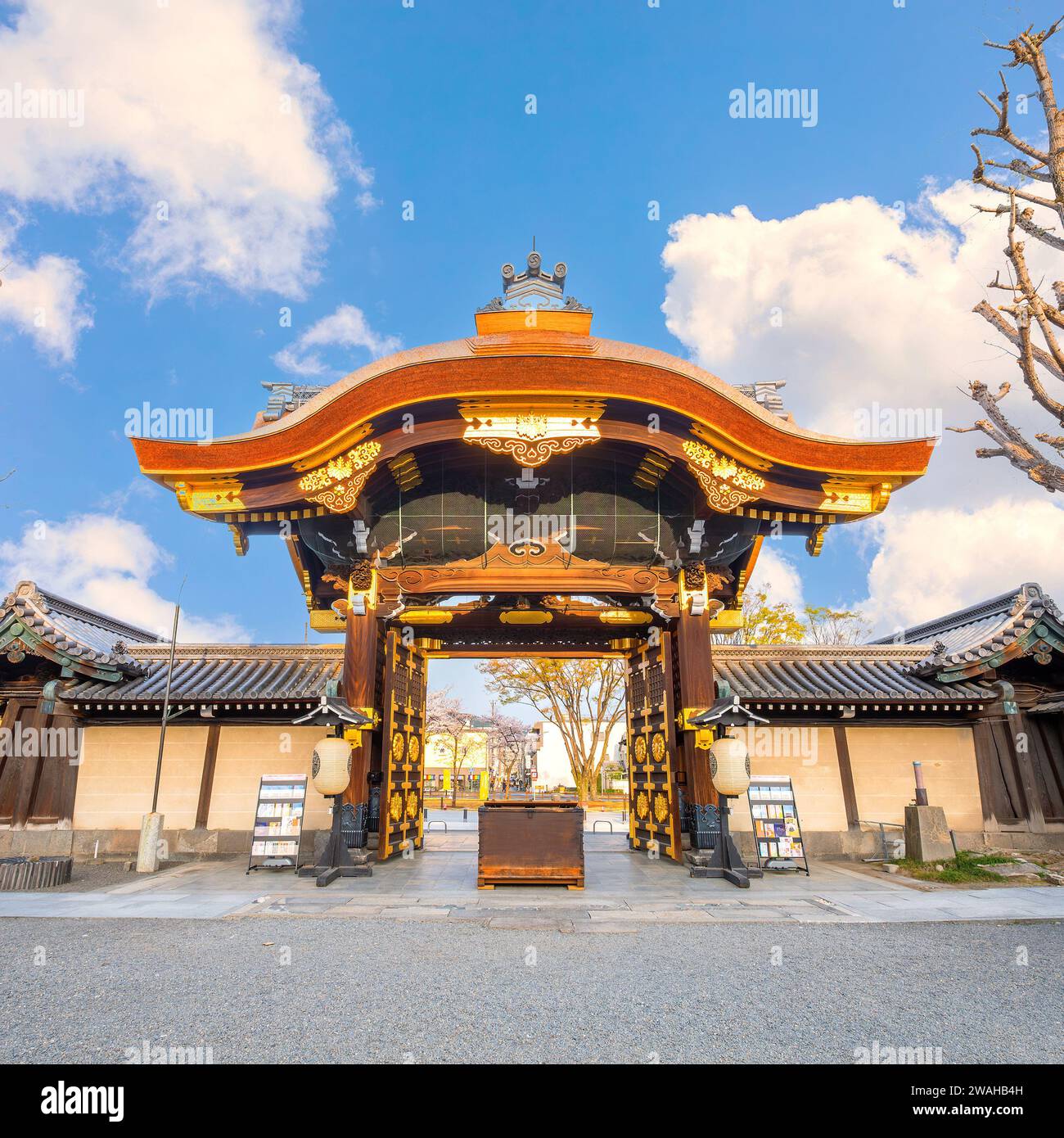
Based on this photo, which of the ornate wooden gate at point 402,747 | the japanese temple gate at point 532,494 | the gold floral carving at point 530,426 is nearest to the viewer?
the japanese temple gate at point 532,494

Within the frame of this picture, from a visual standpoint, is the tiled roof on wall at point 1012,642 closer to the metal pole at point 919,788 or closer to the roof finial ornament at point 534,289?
the metal pole at point 919,788

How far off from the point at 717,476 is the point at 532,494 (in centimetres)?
341

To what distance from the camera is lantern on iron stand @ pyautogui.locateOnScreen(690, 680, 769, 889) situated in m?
10.4

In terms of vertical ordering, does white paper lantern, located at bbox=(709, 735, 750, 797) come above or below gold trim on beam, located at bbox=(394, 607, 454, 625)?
below

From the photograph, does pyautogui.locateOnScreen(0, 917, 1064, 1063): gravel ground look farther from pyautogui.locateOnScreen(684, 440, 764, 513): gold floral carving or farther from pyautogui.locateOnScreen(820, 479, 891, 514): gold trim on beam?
pyautogui.locateOnScreen(820, 479, 891, 514): gold trim on beam

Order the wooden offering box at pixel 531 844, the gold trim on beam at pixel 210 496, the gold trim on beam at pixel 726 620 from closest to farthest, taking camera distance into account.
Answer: the wooden offering box at pixel 531 844
the gold trim on beam at pixel 210 496
the gold trim on beam at pixel 726 620

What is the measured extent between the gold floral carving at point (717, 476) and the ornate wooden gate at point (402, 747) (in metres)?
6.30

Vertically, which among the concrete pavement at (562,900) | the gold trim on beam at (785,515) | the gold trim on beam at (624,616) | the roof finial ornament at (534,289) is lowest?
the concrete pavement at (562,900)

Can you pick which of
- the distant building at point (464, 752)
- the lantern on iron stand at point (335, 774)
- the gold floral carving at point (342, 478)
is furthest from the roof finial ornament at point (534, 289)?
the distant building at point (464, 752)

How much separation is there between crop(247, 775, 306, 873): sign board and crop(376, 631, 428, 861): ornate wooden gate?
148 cm

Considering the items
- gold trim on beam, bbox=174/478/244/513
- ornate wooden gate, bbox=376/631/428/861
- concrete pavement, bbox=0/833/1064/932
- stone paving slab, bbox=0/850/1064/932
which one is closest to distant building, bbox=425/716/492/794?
ornate wooden gate, bbox=376/631/428/861

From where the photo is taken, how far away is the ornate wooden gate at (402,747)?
39.2ft

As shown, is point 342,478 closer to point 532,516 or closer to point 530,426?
point 530,426
